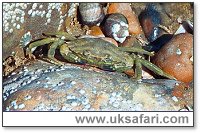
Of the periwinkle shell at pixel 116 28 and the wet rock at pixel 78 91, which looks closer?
the wet rock at pixel 78 91

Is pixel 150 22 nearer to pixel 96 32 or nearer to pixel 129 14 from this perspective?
pixel 129 14

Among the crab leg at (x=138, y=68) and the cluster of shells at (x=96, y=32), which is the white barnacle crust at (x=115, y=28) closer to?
the cluster of shells at (x=96, y=32)

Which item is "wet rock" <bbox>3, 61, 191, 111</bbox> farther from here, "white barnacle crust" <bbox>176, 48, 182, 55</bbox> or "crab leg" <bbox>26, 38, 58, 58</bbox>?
"white barnacle crust" <bbox>176, 48, 182, 55</bbox>

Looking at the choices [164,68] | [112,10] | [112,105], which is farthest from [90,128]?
[112,10]

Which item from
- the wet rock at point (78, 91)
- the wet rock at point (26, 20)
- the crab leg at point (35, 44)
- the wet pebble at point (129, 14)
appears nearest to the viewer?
the wet rock at point (78, 91)

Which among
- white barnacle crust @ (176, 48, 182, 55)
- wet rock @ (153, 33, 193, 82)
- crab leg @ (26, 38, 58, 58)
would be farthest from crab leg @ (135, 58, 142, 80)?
crab leg @ (26, 38, 58, 58)

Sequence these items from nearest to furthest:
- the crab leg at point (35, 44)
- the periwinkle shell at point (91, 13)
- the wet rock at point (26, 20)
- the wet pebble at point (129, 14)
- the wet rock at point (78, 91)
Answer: the wet rock at point (78, 91) < the wet rock at point (26, 20) < the crab leg at point (35, 44) < the periwinkle shell at point (91, 13) < the wet pebble at point (129, 14)

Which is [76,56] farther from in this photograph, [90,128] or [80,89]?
[90,128]

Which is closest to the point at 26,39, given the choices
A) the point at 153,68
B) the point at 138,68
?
the point at 138,68

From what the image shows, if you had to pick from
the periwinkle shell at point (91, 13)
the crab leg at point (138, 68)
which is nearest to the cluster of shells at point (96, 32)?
the periwinkle shell at point (91, 13)
